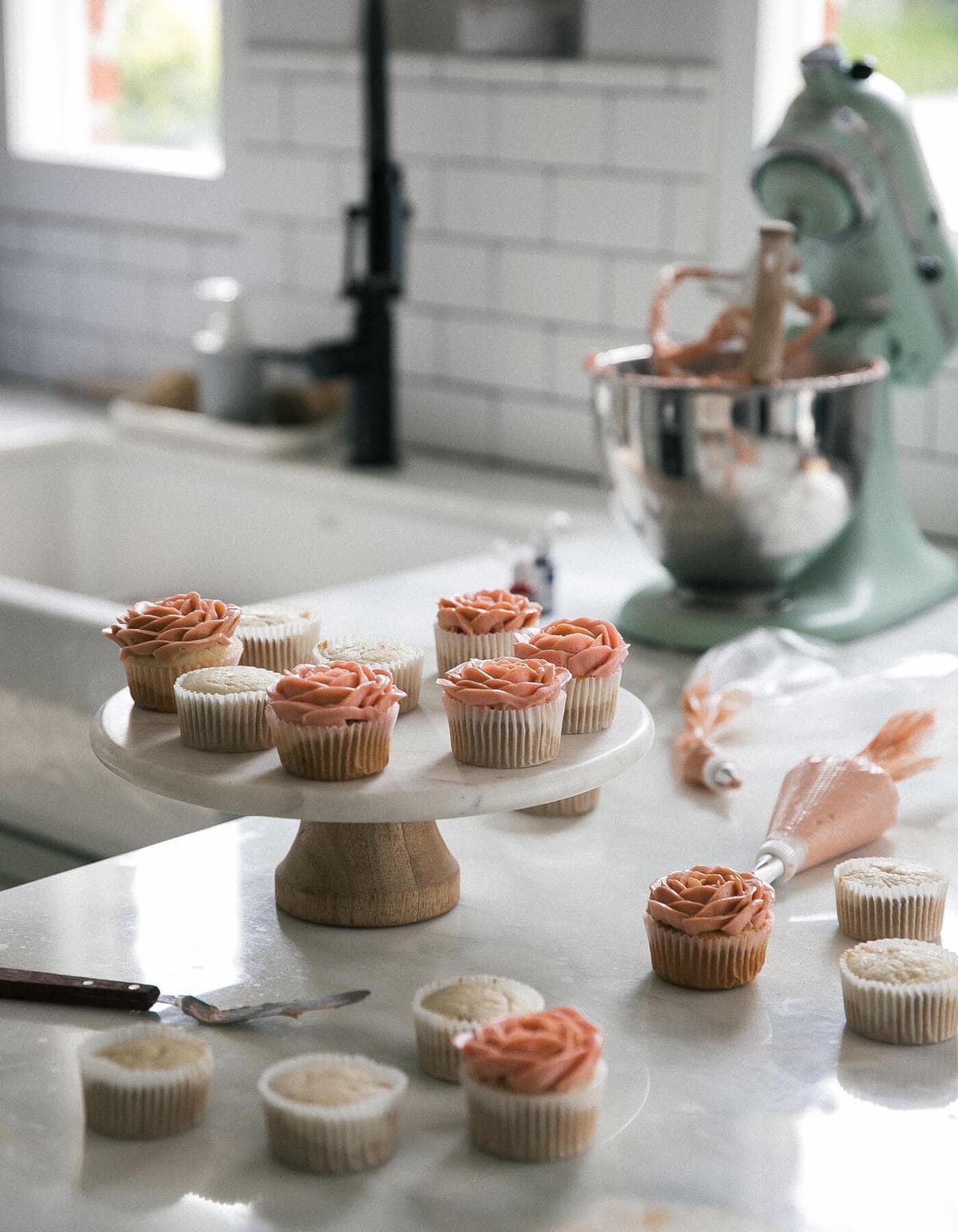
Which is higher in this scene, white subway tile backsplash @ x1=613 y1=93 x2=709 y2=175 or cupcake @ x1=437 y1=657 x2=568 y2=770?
white subway tile backsplash @ x1=613 y1=93 x2=709 y2=175

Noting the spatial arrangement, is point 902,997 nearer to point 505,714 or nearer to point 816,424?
point 505,714

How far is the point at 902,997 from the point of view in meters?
0.79

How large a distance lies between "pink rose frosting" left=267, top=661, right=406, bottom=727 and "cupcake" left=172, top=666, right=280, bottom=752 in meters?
A: 0.01

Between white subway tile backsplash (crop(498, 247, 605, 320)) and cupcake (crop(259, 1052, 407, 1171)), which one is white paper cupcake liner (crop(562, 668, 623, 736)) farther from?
white subway tile backsplash (crop(498, 247, 605, 320))

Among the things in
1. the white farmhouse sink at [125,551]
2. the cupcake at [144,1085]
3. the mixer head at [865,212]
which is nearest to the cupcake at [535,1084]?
the cupcake at [144,1085]

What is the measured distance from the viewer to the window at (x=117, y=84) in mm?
2457

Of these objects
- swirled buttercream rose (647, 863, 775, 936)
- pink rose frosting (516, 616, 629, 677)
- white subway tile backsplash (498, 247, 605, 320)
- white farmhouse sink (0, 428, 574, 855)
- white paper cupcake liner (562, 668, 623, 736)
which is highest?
white subway tile backsplash (498, 247, 605, 320)

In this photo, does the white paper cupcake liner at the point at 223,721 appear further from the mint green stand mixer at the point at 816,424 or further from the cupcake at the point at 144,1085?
the mint green stand mixer at the point at 816,424

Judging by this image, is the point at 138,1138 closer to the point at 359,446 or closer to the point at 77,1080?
the point at 77,1080

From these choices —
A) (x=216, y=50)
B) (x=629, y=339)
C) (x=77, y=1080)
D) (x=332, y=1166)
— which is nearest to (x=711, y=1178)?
(x=332, y=1166)

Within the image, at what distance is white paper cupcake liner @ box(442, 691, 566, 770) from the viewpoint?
819 millimetres

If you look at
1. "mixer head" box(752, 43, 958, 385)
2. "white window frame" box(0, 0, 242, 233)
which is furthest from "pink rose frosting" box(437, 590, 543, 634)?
"white window frame" box(0, 0, 242, 233)

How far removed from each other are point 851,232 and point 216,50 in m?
1.24

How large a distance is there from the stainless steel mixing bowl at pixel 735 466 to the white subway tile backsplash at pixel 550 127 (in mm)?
588
